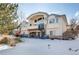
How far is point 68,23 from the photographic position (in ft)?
4.56

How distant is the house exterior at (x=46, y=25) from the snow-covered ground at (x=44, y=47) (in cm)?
6

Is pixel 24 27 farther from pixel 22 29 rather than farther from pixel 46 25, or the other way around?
pixel 46 25

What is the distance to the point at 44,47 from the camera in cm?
137

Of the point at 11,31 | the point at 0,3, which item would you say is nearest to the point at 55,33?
the point at 11,31

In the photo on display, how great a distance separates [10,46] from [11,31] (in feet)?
0.41

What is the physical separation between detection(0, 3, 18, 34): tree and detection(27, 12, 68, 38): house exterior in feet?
0.45

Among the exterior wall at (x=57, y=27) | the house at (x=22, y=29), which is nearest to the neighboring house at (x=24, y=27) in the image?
the house at (x=22, y=29)

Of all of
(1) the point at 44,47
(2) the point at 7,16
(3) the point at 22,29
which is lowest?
(1) the point at 44,47

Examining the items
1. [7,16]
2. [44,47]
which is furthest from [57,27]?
[7,16]

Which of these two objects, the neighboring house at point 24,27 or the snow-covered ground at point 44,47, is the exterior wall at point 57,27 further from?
the neighboring house at point 24,27

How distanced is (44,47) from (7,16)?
1.34 feet

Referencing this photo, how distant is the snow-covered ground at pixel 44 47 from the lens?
136 centimetres

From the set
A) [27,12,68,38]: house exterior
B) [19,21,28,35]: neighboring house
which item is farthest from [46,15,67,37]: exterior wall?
[19,21,28,35]: neighboring house

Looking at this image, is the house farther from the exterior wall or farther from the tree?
the exterior wall
